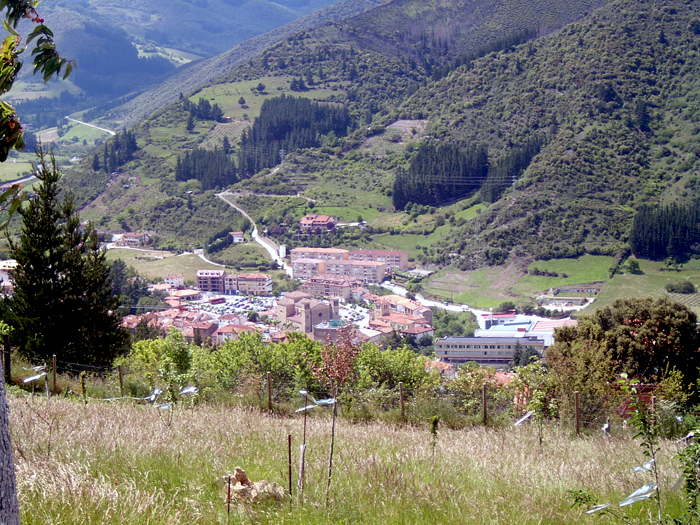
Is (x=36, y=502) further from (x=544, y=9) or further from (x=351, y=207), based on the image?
(x=544, y=9)

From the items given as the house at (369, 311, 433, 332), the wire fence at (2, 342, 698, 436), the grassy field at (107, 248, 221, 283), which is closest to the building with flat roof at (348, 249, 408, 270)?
the grassy field at (107, 248, 221, 283)

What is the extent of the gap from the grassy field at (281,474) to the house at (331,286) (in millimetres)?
34379

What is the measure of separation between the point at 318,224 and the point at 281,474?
44278 millimetres

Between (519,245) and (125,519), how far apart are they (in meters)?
38.3

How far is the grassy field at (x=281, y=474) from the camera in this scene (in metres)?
2.42

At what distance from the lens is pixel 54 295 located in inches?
384

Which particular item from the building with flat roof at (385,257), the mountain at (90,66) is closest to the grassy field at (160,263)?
the building with flat roof at (385,257)

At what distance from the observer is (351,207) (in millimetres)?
50469

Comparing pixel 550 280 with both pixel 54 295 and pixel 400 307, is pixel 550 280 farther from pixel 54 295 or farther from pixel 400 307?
pixel 54 295

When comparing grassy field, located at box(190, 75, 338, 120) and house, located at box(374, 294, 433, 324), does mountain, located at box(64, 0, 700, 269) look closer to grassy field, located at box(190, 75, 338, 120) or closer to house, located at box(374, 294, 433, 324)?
grassy field, located at box(190, 75, 338, 120)

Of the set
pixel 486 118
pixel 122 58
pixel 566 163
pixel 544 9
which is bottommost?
pixel 566 163

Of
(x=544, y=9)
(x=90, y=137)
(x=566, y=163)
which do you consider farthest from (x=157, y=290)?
(x=90, y=137)

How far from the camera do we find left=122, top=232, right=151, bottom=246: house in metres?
50.0

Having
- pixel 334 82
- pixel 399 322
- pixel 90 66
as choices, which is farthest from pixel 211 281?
pixel 90 66
